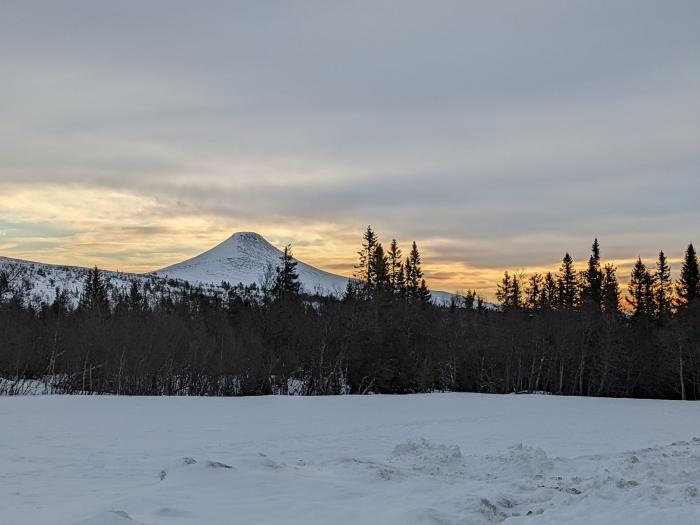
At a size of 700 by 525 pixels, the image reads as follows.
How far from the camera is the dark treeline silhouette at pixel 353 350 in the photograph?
37.3 metres

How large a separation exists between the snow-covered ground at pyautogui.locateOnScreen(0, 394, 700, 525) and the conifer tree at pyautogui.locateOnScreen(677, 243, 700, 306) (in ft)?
121

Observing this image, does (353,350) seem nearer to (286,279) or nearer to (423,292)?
(286,279)

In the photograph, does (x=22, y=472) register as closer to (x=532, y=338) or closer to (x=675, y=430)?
(x=675, y=430)

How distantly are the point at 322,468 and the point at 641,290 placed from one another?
197 feet

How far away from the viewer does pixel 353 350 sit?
1569 inches

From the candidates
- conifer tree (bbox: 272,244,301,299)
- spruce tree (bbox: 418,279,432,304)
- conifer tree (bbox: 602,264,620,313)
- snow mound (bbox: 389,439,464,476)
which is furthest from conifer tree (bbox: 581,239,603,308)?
snow mound (bbox: 389,439,464,476)

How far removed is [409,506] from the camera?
Answer: 26.6 feet

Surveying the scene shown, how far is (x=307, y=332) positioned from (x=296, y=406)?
13.8 m

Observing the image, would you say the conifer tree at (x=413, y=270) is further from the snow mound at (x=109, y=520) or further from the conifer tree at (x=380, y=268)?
the snow mound at (x=109, y=520)

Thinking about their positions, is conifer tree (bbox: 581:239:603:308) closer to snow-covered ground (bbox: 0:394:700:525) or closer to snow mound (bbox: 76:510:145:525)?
snow-covered ground (bbox: 0:394:700:525)

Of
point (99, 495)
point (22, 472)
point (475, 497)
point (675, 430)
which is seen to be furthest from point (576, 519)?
point (675, 430)

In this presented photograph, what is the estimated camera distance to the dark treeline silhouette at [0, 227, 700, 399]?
3734 cm

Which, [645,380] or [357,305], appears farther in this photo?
[645,380]

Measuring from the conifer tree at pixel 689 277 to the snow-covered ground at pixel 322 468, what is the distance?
37.0 m
